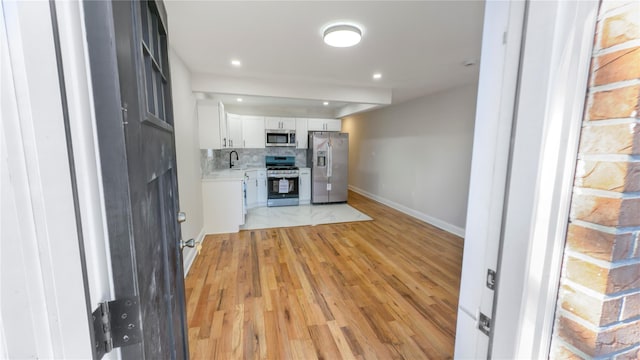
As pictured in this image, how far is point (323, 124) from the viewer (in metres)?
6.02

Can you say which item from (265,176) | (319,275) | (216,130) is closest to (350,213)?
(265,176)

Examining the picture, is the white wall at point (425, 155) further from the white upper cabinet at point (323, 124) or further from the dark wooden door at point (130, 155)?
the dark wooden door at point (130, 155)

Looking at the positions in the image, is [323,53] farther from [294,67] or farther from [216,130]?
[216,130]

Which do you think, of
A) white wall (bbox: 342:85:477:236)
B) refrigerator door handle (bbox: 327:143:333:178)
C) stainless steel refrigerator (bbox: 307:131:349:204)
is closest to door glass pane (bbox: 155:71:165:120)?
white wall (bbox: 342:85:477:236)

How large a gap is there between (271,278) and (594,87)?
8.80 feet

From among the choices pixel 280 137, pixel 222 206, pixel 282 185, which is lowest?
pixel 222 206

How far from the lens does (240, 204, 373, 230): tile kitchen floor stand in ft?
14.6

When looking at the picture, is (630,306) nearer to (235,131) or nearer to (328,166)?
(328,166)

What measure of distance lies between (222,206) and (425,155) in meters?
3.69

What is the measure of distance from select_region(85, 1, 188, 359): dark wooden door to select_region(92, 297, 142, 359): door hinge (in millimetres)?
21

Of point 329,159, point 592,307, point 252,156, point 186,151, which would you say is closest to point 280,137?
point 252,156

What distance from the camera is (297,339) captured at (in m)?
1.80

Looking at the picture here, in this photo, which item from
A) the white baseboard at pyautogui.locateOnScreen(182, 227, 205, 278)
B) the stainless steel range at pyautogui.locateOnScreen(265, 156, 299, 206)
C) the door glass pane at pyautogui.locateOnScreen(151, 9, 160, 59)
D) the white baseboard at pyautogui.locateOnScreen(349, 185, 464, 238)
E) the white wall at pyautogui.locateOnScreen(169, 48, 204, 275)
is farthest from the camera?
the stainless steel range at pyautogui.locateOnScreen(265, 156, 299, 206)

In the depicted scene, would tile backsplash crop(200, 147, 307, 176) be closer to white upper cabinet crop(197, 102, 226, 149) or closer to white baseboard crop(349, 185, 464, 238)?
white upper cabinet crop(197, 102, 226, 149)
